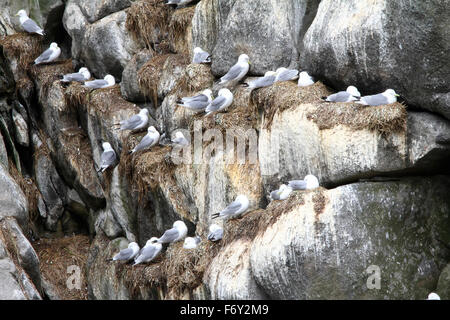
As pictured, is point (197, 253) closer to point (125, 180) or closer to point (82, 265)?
point (125, 180)

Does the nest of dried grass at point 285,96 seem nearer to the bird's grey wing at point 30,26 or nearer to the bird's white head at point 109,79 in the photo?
the bird's white head at point 109,79

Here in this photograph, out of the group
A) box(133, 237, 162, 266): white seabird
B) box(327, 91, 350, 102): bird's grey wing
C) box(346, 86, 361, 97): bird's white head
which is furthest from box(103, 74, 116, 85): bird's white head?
box(346, 86, 361, 97): bird's white head

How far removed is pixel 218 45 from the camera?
14219mm

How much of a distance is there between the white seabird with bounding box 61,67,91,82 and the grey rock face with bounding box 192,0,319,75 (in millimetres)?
3324

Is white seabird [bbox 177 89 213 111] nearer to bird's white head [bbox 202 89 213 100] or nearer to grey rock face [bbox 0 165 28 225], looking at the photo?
bird's white head [bbox 202 89 213 100]

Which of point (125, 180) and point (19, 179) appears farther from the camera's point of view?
point (19, 179)

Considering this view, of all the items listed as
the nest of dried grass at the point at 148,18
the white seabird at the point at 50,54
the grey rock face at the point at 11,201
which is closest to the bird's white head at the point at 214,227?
the grey rock face at the point at 11,201

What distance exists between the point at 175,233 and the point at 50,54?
5.74 m

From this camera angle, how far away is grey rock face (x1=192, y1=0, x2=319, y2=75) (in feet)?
44.3

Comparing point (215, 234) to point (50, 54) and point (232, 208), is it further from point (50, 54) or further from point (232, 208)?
point (50, 54)

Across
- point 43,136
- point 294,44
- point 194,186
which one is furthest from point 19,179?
point 294,44

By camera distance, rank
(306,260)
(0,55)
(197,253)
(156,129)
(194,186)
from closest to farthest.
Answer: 1. (306,260)
2. (197,253)
3. (194,186)
4. (156,129)
5. (0,55)

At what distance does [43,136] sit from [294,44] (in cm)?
625

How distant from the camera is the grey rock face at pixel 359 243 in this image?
1034cm
